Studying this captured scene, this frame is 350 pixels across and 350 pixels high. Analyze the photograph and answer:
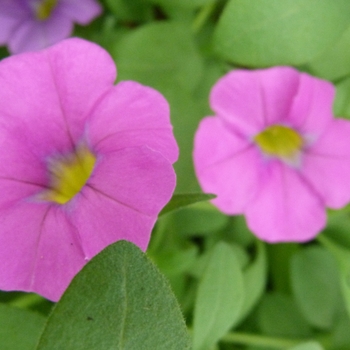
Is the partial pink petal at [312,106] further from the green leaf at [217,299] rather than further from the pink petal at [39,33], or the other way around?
the pink petal at [39,33]

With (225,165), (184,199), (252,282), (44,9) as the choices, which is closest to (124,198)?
(184,199)

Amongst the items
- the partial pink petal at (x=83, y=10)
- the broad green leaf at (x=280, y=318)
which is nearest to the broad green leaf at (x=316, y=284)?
the broad green leaf at (x=280, y=318)

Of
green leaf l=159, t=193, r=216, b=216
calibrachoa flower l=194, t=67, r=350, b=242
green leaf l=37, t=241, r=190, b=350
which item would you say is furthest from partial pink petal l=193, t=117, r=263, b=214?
green leaf l=37, t=241, r=190, b=350

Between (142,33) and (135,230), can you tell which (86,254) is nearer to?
(135,230)

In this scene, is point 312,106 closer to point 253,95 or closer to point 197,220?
point 253,95

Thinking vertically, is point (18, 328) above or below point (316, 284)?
above

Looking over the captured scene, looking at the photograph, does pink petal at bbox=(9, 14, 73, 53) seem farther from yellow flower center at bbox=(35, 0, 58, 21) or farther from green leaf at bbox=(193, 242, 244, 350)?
green leaf at bbox=(193, 242, 244, 350)

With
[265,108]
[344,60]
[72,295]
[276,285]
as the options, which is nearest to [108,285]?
[72,295]
